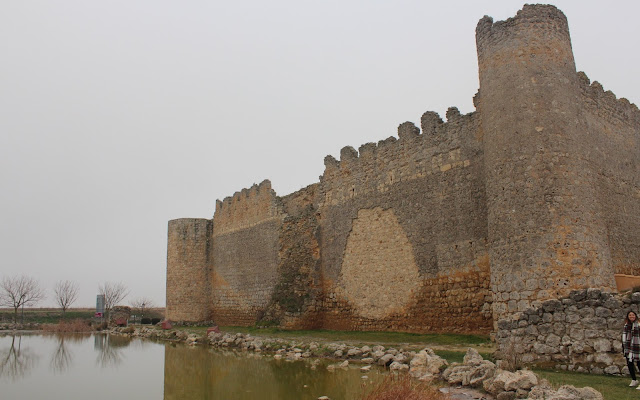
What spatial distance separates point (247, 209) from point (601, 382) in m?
18.9

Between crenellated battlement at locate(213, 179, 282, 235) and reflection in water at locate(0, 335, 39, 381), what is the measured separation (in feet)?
32.6

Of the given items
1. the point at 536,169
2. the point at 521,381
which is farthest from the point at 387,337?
the point at 521,381

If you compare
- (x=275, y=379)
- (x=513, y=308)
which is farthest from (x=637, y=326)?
(x=275, y=379)

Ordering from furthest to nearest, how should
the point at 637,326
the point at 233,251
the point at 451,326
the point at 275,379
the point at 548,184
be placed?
1. the point at 233,251
2. the point at 451,326
3. the point at 548,184
4. the point at 275,379
5. the point at 637,326

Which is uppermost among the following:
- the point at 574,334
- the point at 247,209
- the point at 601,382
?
the point at 247,209

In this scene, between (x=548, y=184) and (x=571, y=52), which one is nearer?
(x=548, y=184)

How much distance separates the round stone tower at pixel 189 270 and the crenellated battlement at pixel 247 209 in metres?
0.96

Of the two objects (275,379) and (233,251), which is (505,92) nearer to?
(275,379)

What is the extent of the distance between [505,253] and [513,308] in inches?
43.8

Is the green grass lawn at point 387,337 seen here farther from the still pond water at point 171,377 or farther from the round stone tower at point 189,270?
the round stone tower at point 189,270

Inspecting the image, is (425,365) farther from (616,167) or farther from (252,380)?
(616,167)

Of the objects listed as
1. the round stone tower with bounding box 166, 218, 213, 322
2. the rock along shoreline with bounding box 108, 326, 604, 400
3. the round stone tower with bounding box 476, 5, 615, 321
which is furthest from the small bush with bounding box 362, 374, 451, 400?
the round stone tower with bounding box 166, 218, 213, 322

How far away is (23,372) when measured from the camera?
12.2 meters

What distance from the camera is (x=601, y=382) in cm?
705
